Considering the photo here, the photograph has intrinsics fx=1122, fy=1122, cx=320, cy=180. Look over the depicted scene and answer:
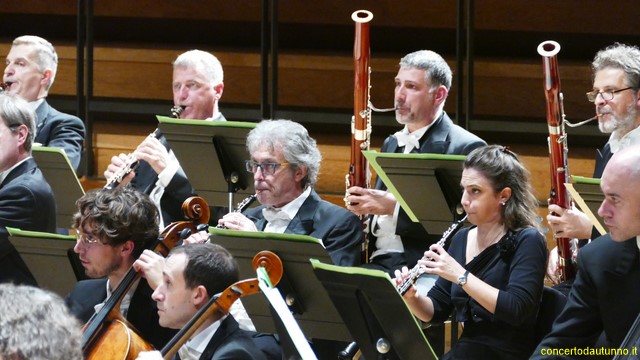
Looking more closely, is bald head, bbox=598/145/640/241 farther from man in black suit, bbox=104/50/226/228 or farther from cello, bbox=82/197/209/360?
man in black suit, bbox=104/50/226/228

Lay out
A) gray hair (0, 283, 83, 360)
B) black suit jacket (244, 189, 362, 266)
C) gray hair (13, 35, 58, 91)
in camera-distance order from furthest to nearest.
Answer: gray hair (13, 35, 58, 91) → black suit jacket (244, 189, 362, 266) → gray hair (0, 283, 83, 360)

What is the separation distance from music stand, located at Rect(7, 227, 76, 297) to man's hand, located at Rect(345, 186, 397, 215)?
0.93 metres

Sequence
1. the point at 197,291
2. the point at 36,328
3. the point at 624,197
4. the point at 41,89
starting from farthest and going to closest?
the point at 41,89
the point at 197,291
the point at 624,197
the point at 36,328

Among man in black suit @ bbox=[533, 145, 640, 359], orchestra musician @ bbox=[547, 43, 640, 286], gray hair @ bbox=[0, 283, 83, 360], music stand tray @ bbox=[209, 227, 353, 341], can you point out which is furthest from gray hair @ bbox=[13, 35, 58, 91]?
gray hair @ bbox=[0, 283, 83, 360]

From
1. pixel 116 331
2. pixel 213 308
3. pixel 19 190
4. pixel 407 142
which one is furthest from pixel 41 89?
pixel 213 308

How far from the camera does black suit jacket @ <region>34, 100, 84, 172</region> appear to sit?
14.7 feet

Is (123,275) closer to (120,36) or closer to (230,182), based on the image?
(230,182)

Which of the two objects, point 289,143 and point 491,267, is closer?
point 491,267

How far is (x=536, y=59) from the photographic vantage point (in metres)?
5.68

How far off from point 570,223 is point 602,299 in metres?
0.90

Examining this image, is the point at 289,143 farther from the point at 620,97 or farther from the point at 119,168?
the point at 620,97

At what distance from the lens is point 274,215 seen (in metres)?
3.59

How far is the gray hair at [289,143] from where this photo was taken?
3.62 m

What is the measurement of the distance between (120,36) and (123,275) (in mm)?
3368
